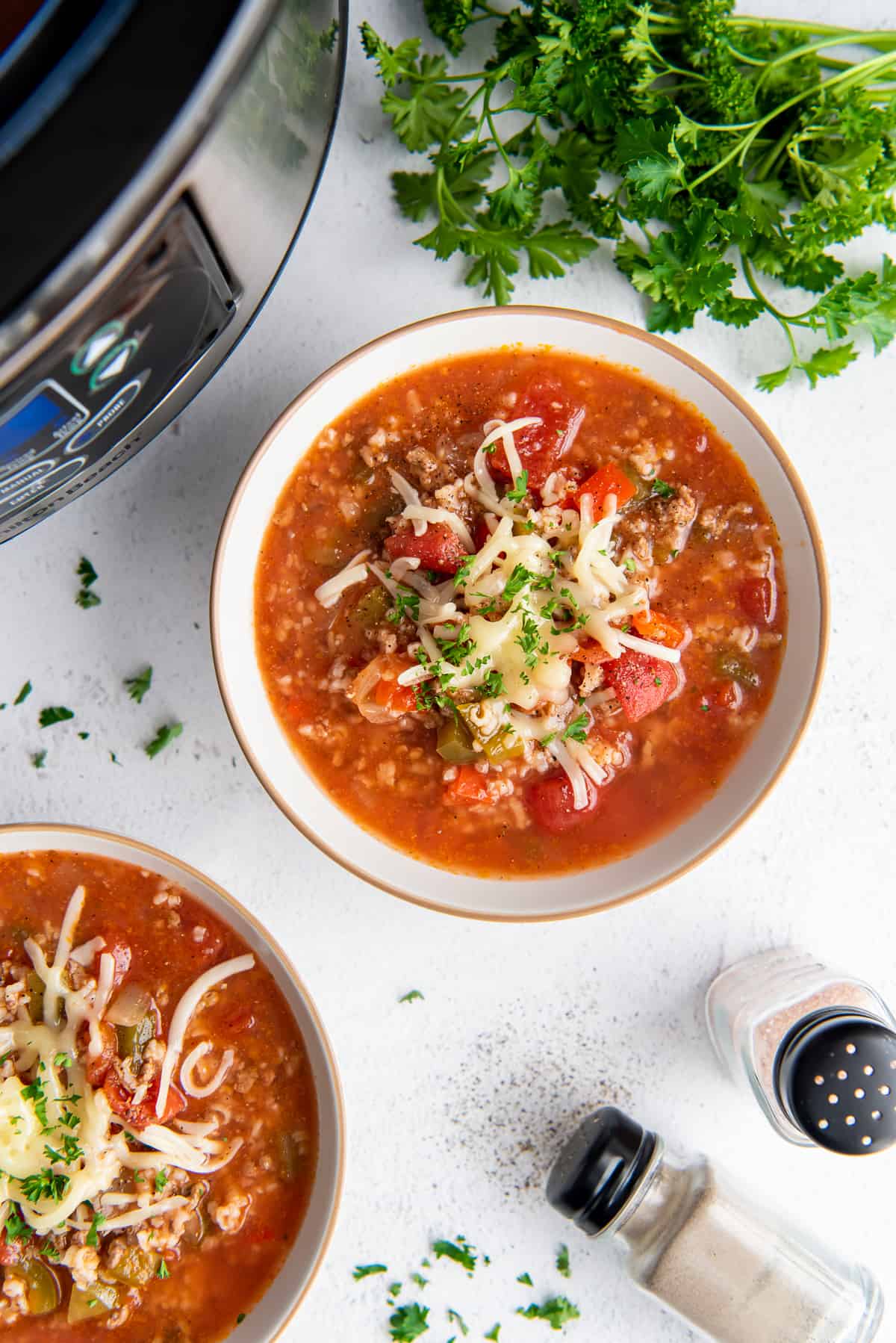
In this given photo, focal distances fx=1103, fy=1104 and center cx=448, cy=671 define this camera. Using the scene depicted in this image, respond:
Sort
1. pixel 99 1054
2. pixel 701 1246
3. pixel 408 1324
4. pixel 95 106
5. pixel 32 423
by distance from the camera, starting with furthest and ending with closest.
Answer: pixel 408 1324
pixel 701 1246
pixel 99 1054
pixel 32 423
pixel 95 106

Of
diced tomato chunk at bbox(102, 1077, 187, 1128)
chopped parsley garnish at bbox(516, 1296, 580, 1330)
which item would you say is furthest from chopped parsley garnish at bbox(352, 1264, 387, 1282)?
diced tomato chunk at bbox(102, 1077, 187, 1128)

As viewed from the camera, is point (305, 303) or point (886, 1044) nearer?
point (886, 1044)

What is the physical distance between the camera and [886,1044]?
349 cm

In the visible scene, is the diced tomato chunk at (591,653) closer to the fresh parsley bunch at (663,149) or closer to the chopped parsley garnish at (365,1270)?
the fresh parsley bunch at (663,149)

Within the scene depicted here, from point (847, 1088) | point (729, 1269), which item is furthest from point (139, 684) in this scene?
point (729, 1269)

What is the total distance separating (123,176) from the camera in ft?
4.68

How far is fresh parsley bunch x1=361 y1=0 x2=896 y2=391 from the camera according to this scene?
340 centimetres

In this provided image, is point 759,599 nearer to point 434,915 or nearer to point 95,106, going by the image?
point 434,915

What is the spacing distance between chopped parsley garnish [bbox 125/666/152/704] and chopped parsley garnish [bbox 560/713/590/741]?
1.43 m

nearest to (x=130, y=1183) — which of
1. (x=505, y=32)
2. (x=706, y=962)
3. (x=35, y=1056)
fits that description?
(x=35, y=1056)

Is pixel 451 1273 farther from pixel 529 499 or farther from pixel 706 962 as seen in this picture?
pixel 529 499

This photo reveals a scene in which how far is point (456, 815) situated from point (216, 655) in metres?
0.91

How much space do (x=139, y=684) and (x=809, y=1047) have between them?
2.50 m

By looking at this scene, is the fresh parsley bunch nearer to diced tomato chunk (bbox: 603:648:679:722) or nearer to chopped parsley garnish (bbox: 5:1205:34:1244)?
diced tomato chunk (bbox: 603:648:679:722)
